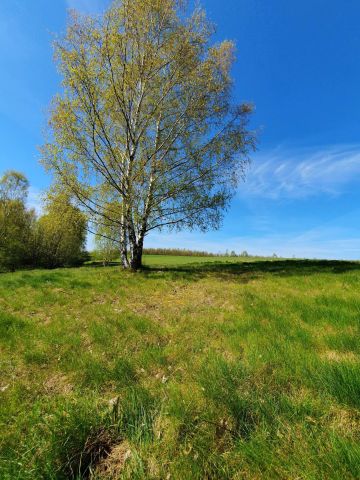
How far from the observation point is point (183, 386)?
16.1 ft

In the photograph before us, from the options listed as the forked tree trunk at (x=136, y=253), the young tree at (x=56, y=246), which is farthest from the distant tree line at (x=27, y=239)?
the forked tree trunk at (x=136, y=253)

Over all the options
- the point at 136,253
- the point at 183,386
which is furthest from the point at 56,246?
the point at 183,386

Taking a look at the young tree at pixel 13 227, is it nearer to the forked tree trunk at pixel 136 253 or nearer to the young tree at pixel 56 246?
the young tree at pixel 56 246

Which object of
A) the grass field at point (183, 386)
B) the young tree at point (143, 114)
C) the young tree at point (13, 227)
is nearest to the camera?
the grass field at point (183, 386)

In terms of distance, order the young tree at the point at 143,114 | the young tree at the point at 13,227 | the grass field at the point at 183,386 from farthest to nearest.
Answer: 1. the young tree at the point at 13,227
2. the young tree at the point at 143,114
3. the grass field at the point at 183,386

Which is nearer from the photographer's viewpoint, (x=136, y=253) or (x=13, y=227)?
(x=136, y=253)

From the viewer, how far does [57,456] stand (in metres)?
3.22

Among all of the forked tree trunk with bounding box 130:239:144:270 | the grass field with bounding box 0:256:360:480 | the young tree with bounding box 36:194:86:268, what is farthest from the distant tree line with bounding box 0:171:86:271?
the grass field with bounding box 0:256:360:480

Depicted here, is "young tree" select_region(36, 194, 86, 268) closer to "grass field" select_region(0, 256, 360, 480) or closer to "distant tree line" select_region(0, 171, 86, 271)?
"distant tree line" select_region(0, 171, 86, 271)

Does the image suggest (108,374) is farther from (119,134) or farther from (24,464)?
(119,134)

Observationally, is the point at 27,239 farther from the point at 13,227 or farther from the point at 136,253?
the point at 136,253

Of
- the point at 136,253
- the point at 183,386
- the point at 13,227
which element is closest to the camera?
the point at 183,386

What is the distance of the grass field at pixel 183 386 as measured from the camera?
3090 millimetres

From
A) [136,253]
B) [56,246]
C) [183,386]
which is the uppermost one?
[56,246]
